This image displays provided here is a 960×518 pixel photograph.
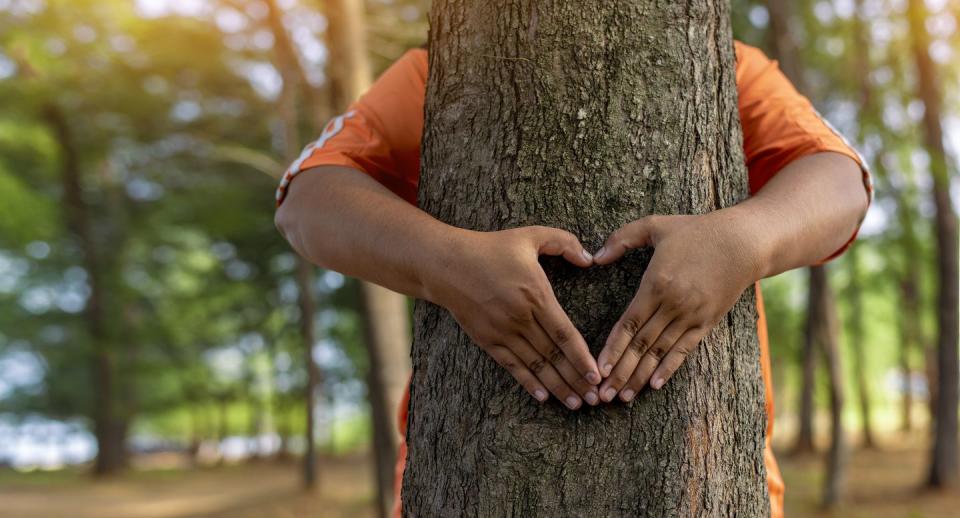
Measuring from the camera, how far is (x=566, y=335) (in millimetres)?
1314

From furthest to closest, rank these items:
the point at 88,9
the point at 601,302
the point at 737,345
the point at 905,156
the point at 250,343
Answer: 1. the point at 250,343
2. the point at 88,9
3. the point at 905,156
4. the point at 737,345
5. the point at 601,302

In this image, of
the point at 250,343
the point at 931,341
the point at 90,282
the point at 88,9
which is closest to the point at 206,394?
the point at 250,343

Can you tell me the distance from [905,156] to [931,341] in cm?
1158

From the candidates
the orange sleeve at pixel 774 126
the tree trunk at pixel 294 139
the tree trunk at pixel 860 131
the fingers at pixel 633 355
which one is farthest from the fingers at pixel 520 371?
the tree trunk at pixel 860 131

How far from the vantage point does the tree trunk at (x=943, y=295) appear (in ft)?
39.1

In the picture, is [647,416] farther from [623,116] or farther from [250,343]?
[250,343]

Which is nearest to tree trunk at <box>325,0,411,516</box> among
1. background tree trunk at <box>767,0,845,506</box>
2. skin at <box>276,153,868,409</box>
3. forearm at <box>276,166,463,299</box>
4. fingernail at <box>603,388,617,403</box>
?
background tree trunk at <box>767,0,845,506</box>

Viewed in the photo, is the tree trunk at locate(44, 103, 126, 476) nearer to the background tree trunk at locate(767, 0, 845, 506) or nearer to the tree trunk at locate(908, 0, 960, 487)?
the background tree trunk at locate(767, 0, 845, 506)

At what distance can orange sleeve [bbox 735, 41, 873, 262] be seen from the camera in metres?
1.66

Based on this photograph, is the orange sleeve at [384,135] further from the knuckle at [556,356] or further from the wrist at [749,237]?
the wrist at [749,237]

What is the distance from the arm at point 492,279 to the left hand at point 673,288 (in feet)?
0.20

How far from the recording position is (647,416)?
1396 millimetres

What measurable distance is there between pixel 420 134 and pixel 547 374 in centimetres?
74

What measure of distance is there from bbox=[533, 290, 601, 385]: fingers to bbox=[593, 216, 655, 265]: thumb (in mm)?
129
